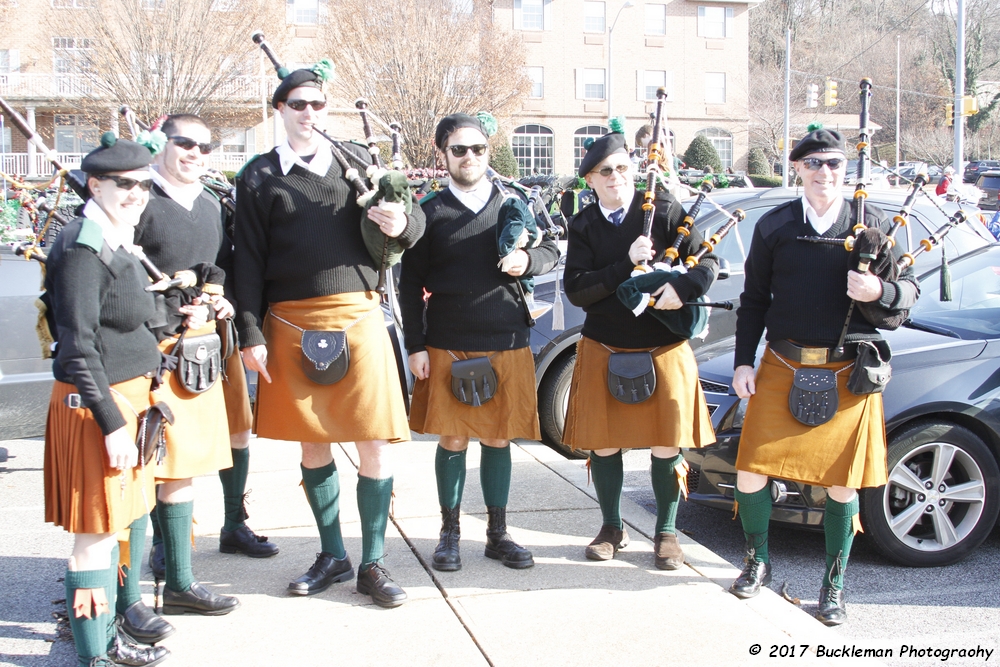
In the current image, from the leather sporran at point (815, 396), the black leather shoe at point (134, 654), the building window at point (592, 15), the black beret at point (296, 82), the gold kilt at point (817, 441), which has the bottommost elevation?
the black leather shoe at point (134, 654)

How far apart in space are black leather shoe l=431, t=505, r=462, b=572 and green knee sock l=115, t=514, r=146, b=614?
1222mm

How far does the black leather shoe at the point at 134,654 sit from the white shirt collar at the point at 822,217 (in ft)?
9.52

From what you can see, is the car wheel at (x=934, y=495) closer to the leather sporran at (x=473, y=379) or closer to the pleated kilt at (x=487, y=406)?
the pleated kilt at (x=487, y=406)

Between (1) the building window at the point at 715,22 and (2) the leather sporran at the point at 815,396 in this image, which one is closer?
(2) the leather sporran at the point at 815,396

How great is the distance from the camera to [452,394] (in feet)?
13.2

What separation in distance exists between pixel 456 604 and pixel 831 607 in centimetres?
148

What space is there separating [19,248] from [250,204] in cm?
95

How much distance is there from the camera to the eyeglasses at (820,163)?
11.9 ft

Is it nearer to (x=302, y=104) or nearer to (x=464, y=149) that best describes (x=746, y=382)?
(x=464, y=149)

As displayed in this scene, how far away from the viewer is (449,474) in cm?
407

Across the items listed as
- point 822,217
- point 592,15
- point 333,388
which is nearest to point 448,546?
point 333,388

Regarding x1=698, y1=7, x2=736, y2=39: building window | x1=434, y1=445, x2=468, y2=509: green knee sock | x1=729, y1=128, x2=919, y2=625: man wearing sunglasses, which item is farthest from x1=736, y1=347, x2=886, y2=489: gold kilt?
x1=698, y1=7, x2=736, y2=39: building window

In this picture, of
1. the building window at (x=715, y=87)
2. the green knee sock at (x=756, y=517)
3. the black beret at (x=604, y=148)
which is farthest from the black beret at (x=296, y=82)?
the building window at (x=715, y=87)

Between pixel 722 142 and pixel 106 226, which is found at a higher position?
pixel 722 142
